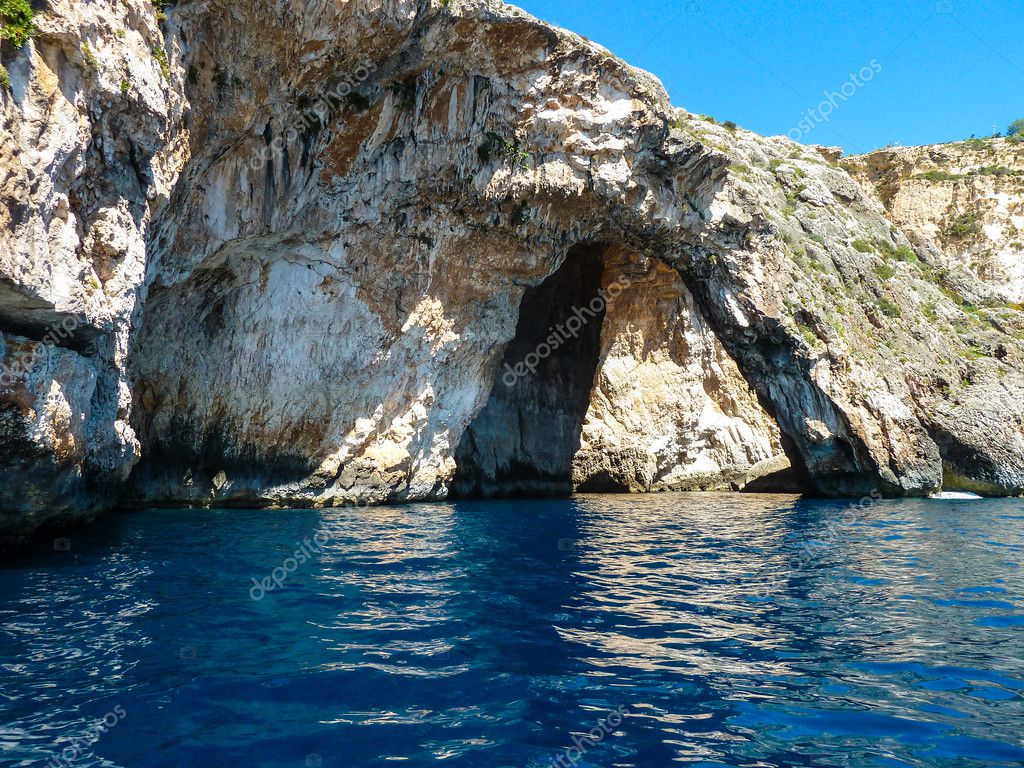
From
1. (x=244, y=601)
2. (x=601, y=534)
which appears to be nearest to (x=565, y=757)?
(x=244, y=601)

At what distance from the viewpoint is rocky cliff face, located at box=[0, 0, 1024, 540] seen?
12.6 meters

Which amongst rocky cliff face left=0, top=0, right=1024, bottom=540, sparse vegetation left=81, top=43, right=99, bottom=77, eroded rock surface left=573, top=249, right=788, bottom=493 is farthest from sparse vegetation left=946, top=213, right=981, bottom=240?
sparse vegetation left=81, top=43, right=99, bottom=77

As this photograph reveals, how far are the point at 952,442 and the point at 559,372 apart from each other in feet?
55.9

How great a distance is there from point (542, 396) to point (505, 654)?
2461cm

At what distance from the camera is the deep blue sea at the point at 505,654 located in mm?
5371

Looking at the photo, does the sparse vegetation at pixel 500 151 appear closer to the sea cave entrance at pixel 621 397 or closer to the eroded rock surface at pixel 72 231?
the eroded rock surface at pixel 72 231

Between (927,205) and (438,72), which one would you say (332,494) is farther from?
(927,205)

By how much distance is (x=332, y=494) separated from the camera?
23172 millimetres

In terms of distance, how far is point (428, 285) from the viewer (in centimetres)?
2383

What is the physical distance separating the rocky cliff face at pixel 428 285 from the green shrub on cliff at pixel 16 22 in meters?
0.22

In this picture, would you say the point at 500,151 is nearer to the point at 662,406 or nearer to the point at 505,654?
the point at 662,406

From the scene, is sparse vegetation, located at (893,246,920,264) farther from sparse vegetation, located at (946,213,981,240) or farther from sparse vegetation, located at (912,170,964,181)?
sparse vegetation, located at (912,170,964,181)

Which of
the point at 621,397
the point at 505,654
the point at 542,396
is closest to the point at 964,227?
the point at 621,397

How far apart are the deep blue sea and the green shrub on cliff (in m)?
7.92
